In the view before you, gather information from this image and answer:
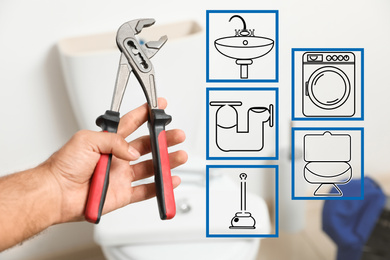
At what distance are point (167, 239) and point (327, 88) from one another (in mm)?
663

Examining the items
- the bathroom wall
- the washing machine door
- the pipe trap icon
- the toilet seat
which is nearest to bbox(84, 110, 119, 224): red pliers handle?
the bathroom wall

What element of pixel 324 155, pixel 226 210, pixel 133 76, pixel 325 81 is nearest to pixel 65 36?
pixel 133 76

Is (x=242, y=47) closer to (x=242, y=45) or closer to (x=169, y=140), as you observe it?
(x=242, y=45)

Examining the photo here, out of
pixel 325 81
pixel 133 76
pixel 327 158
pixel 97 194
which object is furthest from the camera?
pixel 327 158

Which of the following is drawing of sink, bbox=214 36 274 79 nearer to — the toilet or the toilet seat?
the toilet

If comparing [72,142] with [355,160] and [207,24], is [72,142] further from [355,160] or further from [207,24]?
[355,160]

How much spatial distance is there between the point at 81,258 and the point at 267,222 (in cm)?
66

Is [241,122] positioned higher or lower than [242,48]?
lower

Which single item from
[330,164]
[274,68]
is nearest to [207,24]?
[274,68]

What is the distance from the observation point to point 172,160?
0.75 meters

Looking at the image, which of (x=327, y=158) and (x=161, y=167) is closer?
(x=161, y=167)

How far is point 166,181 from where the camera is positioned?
68 centimetres

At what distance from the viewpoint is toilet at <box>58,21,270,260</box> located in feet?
3.15

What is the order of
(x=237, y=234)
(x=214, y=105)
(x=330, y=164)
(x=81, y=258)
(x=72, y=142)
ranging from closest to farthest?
(x=72, y=142), (x=237, y=234), (x=214, y=105), (x=81, y=258), (x=330, y=164)
